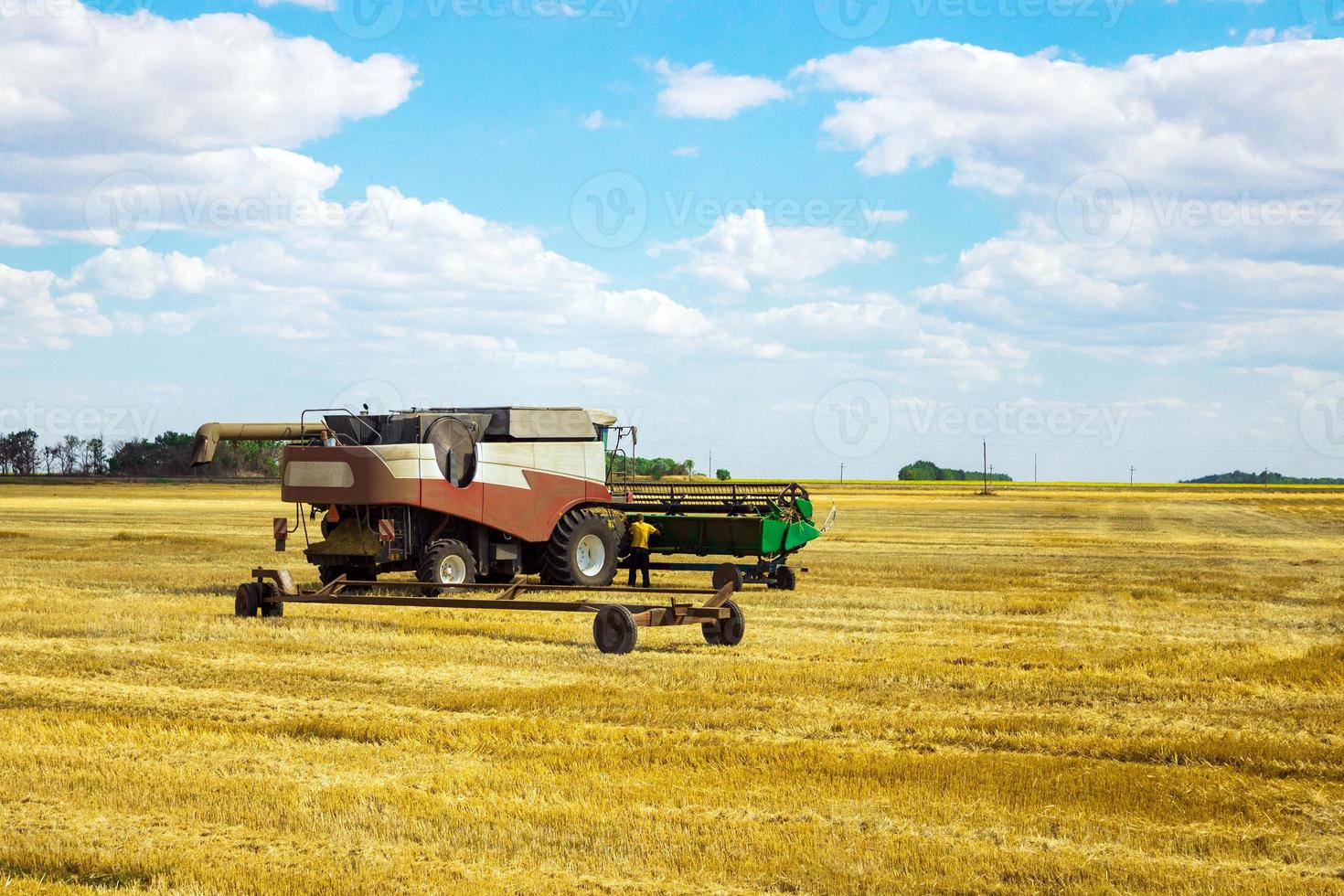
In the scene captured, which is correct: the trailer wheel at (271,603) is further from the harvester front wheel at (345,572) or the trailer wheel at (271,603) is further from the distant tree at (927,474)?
the distant tree at (927,474)

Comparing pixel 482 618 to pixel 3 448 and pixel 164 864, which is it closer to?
pixel 164 864

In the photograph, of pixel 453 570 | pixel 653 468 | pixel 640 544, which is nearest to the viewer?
pixel 453 570

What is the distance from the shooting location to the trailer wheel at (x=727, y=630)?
13.9 metres

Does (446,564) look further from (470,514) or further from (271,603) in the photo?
(271,603)

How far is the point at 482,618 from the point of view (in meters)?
16.3

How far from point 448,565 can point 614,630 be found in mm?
5194

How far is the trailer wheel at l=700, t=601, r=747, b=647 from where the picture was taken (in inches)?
547

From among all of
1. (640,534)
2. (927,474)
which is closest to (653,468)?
(640,534)

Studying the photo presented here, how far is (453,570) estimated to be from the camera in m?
18.0

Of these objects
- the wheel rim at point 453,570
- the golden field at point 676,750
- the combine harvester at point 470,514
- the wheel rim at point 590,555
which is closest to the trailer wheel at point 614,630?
the golden field at point 676,750

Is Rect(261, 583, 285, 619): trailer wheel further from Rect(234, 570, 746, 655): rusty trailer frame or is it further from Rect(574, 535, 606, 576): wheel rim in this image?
Rect(574, 535, 606, 576): wheel rim

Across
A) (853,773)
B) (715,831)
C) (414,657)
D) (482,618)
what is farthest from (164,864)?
(482,618)

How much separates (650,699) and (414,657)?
11.1 feet

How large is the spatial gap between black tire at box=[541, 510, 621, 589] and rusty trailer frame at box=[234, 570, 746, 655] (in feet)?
3.35
